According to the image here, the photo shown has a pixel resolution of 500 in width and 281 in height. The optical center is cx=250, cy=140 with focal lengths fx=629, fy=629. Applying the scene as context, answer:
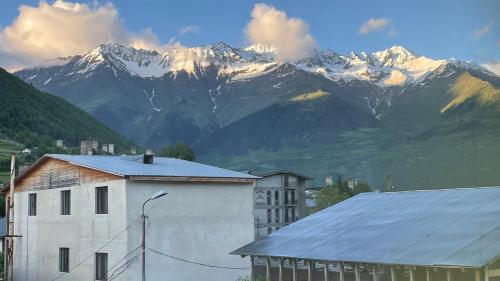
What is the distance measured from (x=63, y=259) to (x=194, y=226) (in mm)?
7348

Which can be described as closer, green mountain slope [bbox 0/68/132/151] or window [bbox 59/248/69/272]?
window [bbox 59/248/69/272]

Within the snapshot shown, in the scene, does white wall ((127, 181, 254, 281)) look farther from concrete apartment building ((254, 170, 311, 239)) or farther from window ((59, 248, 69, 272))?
concrete apartment building ((254, 170, 311, 239))

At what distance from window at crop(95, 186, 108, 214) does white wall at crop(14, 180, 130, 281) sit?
0.24 m

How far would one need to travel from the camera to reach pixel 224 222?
28.7 meters

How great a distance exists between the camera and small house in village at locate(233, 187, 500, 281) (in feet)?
49.6

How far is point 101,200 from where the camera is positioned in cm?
2772

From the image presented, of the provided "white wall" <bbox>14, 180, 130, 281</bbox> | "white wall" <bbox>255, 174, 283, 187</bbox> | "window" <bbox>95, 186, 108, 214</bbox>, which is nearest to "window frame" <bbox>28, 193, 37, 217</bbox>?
"white wall" <bbox>14, 180, 130, 281</bbox>

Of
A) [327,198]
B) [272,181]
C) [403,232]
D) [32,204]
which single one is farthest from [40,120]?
[403,232]

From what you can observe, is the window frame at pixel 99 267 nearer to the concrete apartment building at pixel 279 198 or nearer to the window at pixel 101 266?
the window at pixel 101 266

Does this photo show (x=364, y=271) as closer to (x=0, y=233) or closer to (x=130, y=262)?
(x=130, y=262)

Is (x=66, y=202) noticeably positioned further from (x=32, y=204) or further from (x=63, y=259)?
(x=32, y=204)

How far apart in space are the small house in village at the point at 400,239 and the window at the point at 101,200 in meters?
7.23

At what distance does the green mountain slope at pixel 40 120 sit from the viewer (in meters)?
140

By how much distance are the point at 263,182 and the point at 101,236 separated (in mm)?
41879
